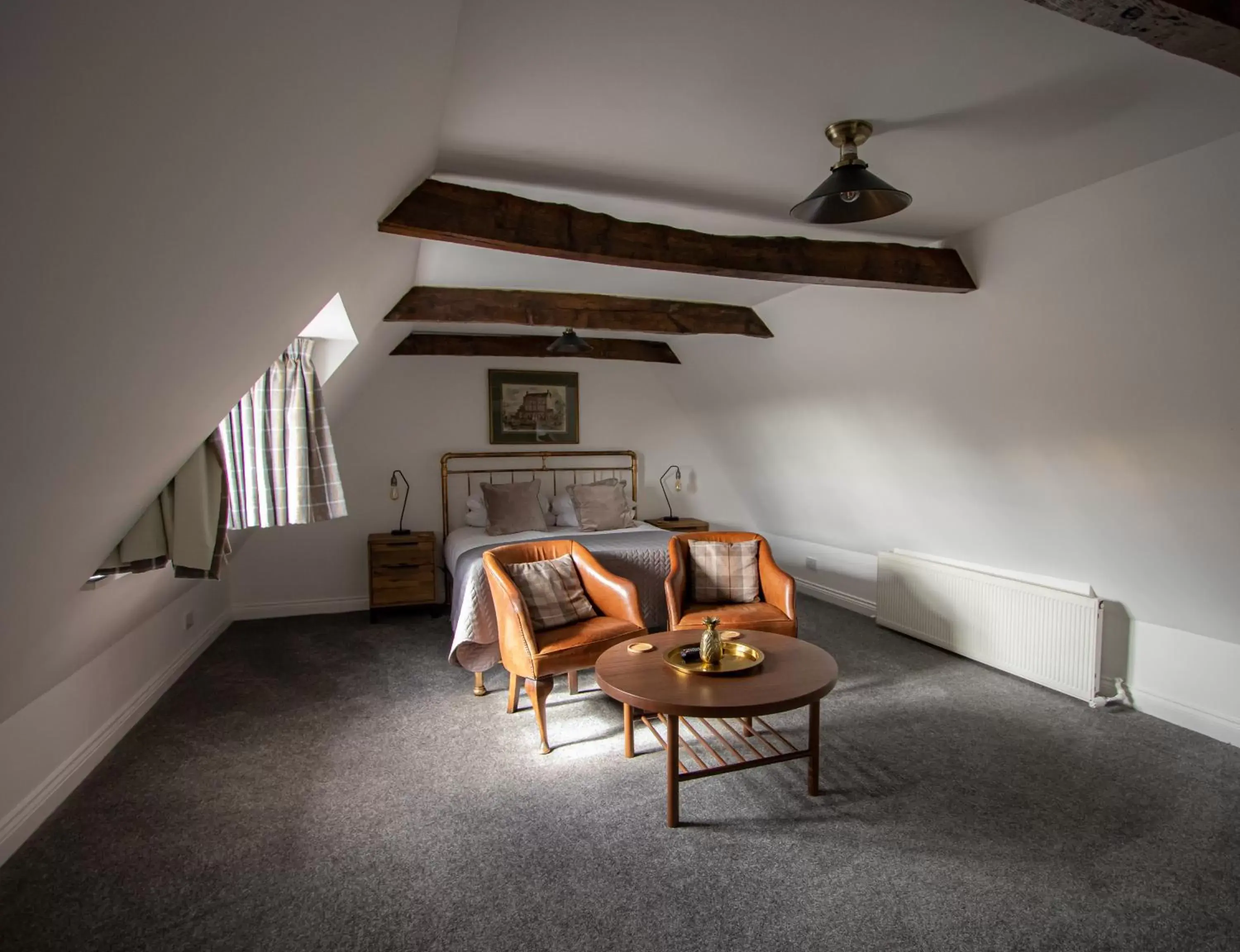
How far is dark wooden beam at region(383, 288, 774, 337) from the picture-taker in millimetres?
3879

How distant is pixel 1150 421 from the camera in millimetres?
2633

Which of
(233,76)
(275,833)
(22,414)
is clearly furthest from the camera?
(275,833)

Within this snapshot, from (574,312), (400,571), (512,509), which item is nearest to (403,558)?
(400,571)

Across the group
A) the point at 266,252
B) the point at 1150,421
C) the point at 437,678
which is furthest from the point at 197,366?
the point at 1150,421

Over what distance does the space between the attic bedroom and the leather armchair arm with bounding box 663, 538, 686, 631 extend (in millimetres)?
35

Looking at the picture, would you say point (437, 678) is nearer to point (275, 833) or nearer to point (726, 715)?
point (275, 833)

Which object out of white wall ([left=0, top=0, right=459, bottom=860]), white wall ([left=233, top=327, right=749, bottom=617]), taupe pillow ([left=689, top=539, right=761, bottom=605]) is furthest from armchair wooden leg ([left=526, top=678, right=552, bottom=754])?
white wall ([left=233, top=327, right=749, bottom=617])

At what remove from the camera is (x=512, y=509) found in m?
5.05

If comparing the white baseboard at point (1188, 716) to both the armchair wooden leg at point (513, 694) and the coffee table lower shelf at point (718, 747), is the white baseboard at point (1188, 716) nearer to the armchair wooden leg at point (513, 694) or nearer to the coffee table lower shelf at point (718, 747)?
the coffee table lower shelf at point (718, 747)

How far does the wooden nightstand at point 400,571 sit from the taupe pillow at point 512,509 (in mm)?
519

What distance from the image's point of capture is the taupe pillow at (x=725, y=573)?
12.3 ft

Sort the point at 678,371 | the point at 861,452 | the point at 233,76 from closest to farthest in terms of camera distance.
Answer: the point at 233,76
the point at 861,452
the point at 678,371

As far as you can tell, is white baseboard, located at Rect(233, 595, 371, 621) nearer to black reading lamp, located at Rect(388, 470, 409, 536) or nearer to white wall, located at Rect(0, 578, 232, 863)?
black reading lamp, located at Rect(388, 470, 409, 536)

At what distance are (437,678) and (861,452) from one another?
307 centimetres
